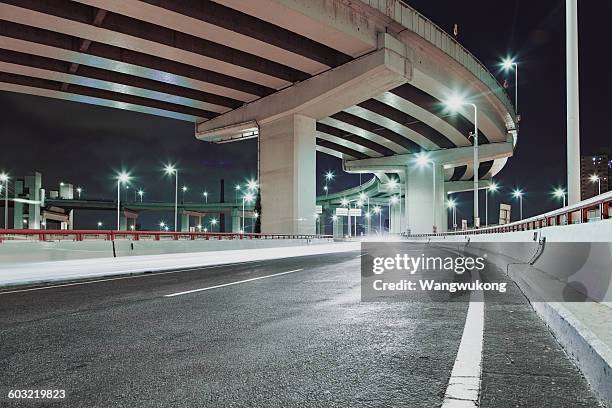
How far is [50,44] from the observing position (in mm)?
27766

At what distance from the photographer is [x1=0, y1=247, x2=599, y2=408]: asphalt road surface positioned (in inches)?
122

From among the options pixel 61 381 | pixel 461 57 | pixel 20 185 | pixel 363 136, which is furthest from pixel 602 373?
pixel 20 185

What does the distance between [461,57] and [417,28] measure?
6.37 metres

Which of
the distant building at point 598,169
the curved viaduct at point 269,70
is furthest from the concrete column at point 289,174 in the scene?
the distant building at point 598,169

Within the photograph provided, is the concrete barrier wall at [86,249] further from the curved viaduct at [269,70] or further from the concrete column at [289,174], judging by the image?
the concrete column at [289,174]

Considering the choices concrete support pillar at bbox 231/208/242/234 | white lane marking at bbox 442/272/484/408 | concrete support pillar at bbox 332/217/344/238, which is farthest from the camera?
concrete support pillar at bbox 332/217/344/238

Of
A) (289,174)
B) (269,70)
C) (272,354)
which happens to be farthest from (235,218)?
(272,354)

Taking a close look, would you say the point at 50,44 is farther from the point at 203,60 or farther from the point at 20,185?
the point at 20,185

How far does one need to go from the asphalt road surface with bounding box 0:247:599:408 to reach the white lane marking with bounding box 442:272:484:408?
0.06 m

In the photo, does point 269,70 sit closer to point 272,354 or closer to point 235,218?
point 272,354

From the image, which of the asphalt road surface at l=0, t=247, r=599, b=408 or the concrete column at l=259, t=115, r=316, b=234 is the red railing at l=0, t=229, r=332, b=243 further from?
the asphalt road surface at l=0, t=247, r=599, b=408

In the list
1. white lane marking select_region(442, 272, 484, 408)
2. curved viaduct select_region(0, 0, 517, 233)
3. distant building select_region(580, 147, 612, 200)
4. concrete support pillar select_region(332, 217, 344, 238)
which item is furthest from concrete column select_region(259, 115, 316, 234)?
distant building select_region(580, 147, 612, 200)

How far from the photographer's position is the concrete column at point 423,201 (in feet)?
194

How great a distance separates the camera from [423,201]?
201 ft
